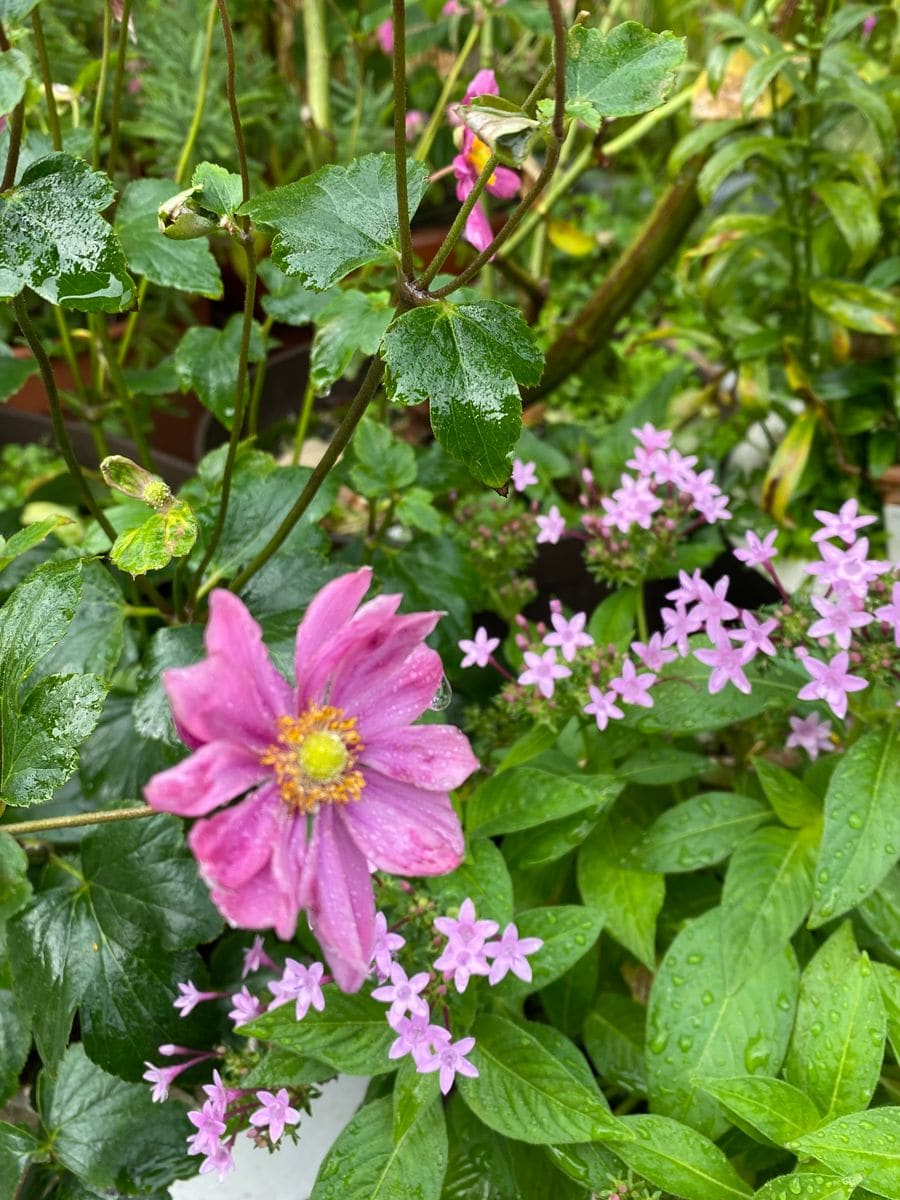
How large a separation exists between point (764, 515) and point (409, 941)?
3.05ft

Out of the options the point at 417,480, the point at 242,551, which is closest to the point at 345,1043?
the point at 242,551

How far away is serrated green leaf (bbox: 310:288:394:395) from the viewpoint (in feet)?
2.47

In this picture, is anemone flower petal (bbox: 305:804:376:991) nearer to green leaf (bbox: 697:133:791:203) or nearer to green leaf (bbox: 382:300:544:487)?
green leaf (bbox: 382:300:544:487)

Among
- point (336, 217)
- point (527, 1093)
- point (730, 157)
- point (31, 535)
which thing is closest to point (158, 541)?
point (31, 535)

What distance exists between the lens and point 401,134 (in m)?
0.54

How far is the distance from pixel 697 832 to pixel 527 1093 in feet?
0.89

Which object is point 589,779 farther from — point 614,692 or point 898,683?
point 898,683

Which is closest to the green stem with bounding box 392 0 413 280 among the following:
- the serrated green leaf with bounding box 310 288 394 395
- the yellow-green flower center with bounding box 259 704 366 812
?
the serrated green leaf with bounding box 310 288 394 395

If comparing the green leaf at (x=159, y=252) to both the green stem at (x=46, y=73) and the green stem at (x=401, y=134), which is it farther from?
the green stem at (x=401, y=134)

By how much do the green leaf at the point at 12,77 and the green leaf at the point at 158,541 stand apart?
22cm

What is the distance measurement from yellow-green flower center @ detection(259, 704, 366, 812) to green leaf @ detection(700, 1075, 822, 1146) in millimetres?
343

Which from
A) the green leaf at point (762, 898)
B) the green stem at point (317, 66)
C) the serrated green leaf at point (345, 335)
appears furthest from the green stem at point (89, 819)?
the green stem at point (317, 66)

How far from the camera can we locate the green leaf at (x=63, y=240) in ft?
1.85

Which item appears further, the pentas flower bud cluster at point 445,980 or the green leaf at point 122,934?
the green leaf at point 122,934
